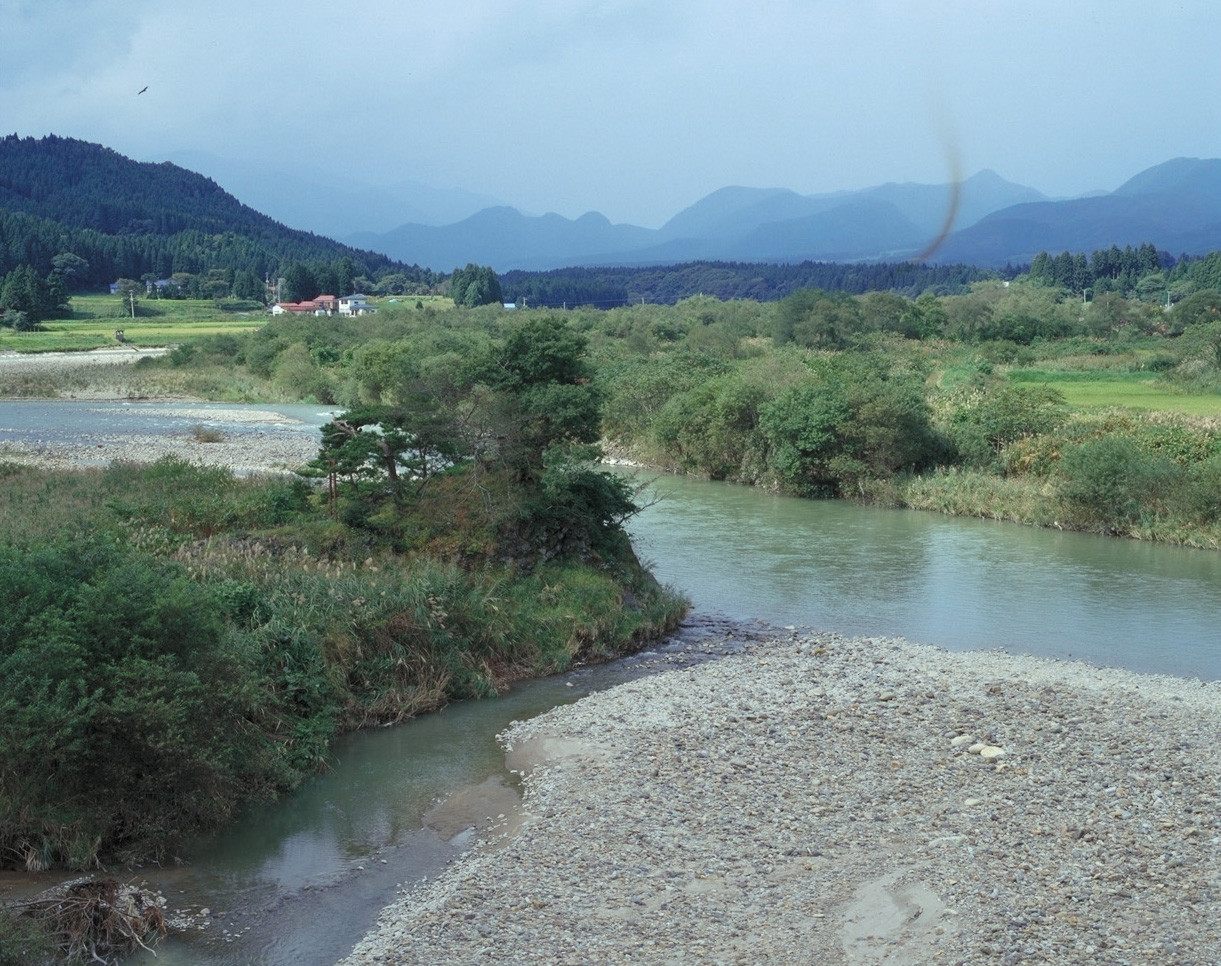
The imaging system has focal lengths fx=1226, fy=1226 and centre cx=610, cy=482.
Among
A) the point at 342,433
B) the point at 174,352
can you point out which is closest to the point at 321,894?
the point at 342,433

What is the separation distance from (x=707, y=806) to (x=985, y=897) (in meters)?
3.16

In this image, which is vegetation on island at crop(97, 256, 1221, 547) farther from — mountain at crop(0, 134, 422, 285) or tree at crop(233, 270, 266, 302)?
mountain at crop(0, 134, 422, 285)

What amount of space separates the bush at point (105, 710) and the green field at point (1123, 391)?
35.5 metres

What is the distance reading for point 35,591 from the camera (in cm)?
1168

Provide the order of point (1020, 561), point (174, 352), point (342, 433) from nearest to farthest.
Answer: point (342, 433) < point (1020, 561) < point (174, 352)

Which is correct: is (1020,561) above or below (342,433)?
below

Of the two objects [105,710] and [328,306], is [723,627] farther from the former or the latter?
[328,306]

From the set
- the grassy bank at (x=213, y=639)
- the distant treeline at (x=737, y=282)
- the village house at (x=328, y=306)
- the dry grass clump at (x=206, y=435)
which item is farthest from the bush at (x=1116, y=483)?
the village house at (x=328, y=306)

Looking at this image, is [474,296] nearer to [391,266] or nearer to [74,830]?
[391,266]

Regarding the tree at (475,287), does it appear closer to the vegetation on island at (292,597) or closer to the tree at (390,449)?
the vegetation on island at (292,597)

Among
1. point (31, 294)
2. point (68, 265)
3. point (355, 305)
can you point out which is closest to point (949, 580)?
point (31, 294)

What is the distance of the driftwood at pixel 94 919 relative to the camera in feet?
30.6

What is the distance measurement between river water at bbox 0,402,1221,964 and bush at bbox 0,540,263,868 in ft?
1.98

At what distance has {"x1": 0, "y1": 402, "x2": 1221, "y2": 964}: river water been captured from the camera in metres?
Answer: 10.8
